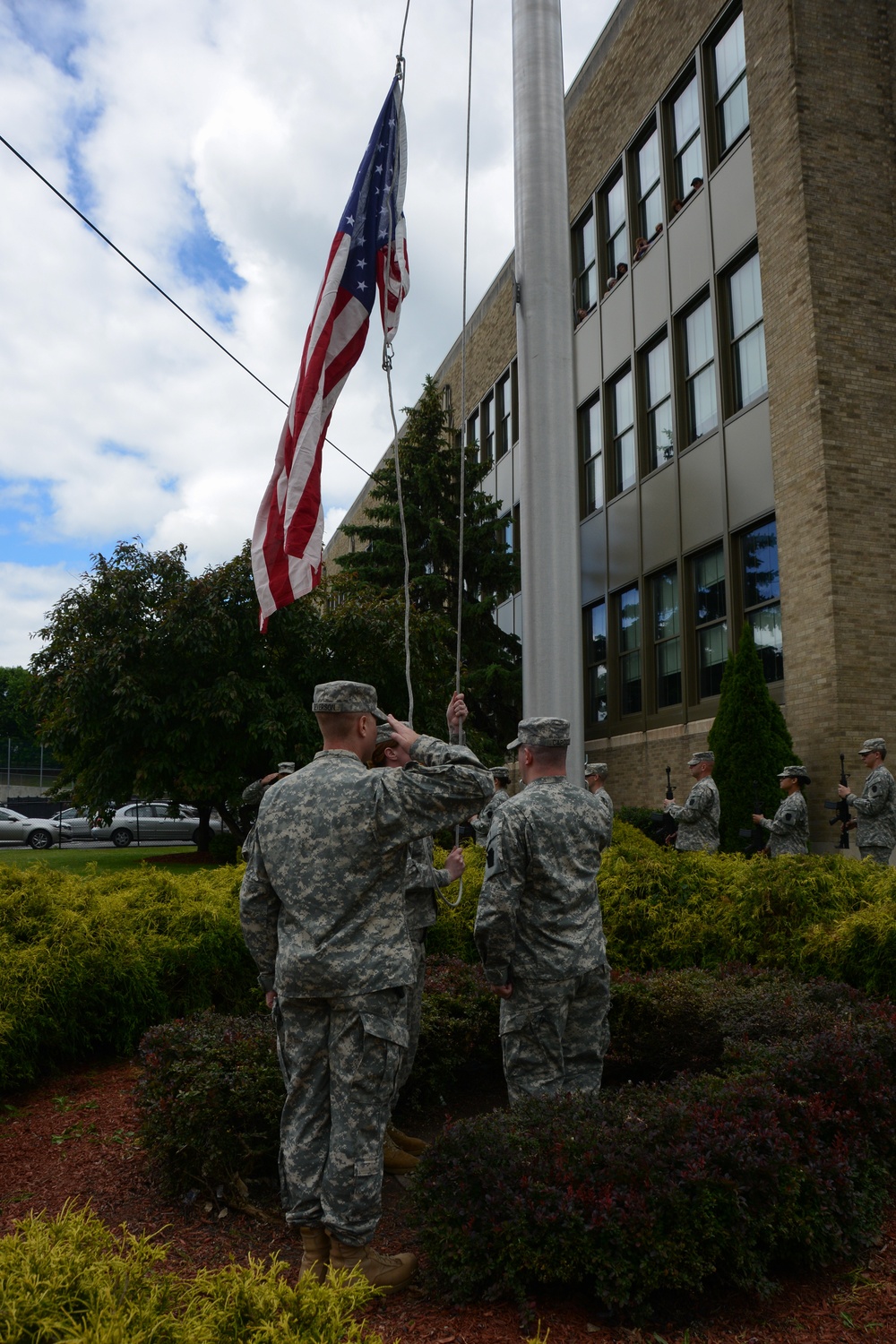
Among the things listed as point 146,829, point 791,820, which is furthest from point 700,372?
point 146,829

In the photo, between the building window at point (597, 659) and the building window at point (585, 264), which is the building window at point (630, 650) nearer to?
the building window at point (597, 659)

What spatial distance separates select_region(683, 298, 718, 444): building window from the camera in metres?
16.7

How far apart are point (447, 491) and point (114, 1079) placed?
60.0ft

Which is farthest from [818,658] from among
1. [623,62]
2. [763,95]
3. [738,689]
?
[623,62]

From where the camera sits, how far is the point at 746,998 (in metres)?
5.38

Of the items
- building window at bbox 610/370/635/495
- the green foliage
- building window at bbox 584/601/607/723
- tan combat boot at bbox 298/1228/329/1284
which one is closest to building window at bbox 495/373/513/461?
building window at bbox 610/370/635/495

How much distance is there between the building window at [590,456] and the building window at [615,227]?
259cm

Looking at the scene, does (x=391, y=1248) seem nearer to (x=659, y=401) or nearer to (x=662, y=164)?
(x=659, y=401)

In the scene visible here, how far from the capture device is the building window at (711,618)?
52.5ft

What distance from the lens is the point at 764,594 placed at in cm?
1495

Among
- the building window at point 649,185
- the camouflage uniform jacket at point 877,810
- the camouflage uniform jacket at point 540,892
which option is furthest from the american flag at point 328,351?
the building window at point 649,185

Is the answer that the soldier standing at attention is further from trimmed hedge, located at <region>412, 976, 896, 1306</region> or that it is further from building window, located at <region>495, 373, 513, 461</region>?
building window, located at <region>495, 373, 513, 461</region>

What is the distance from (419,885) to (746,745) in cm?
967

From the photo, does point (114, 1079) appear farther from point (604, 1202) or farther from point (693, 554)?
point (693, 554)
